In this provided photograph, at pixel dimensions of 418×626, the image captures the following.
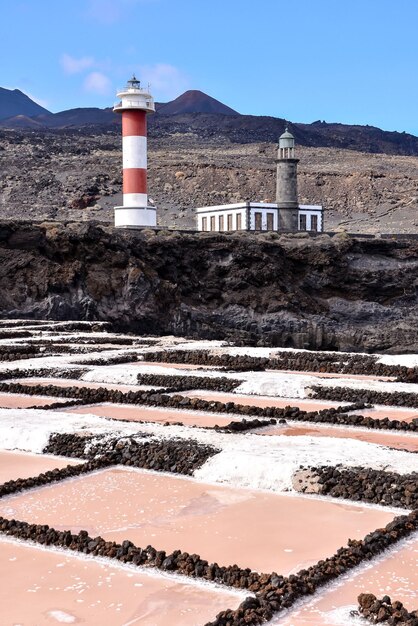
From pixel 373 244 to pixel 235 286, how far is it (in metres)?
9.65

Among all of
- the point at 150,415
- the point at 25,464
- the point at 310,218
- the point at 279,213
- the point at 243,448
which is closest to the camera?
the point at 243,448

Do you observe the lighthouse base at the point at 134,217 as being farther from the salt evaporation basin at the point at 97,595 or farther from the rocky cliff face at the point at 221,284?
the salt evaporation basin at the point at 97,595

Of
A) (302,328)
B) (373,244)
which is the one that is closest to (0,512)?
(302,328)

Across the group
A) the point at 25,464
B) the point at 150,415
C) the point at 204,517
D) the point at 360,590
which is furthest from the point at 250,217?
the point at 360,590

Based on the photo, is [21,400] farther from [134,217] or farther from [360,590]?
[134,217]

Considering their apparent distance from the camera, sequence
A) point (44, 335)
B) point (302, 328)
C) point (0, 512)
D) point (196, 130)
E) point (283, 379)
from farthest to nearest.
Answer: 1. point (196, 130)
2. point (302, 328)
3. point (44, 335)
4. point (283, 379)
5. point (0, 512)

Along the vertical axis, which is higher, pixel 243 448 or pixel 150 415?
pixel 243 448

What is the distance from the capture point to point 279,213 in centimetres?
5275

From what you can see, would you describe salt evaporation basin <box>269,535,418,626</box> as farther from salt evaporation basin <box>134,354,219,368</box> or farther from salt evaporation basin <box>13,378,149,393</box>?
salt evaporation basin <box>134,354,219,368</box>

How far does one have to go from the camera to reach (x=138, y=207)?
129 feet

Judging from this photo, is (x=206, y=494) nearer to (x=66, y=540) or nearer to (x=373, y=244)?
(x=66, y=540)

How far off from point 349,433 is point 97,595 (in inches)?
170

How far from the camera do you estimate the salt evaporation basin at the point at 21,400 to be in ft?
31.7

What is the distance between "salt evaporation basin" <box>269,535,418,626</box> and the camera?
3.86 m
